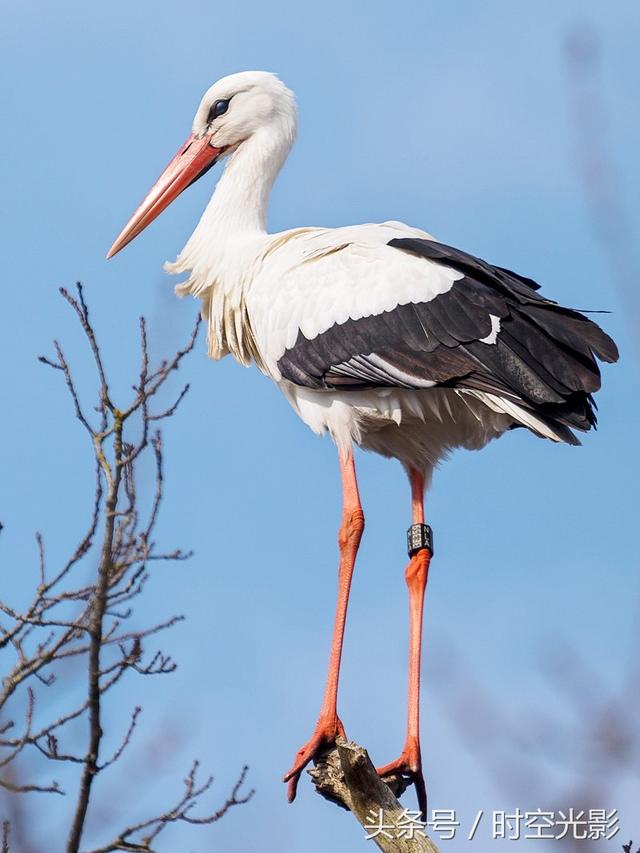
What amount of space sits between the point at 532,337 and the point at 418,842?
9.02ft

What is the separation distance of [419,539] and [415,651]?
69 cm

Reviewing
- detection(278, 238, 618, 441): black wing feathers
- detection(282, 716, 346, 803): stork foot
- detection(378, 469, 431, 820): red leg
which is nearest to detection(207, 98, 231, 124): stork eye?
detection(278, 238, 618, 441): black wing feathers

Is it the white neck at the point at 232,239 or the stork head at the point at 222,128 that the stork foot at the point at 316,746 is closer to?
the white neck at the point at 232,239

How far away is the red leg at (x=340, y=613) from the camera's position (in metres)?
7.17

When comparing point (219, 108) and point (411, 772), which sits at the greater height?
point (219, 108)

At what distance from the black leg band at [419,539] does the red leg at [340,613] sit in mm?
399

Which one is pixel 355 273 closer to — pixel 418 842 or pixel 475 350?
pixel 475 350

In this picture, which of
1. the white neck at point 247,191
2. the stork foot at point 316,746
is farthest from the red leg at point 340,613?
the white neck at point 247,191

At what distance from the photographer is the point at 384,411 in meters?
7.90

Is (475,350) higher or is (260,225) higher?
(260,225)

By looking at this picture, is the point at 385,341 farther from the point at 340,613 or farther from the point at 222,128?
the point at 222,128

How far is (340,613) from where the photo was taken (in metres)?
7.86

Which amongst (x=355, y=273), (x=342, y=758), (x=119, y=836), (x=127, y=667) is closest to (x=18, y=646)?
(x=127, y=667)

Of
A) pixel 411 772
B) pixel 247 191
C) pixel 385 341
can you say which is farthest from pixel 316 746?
pixel 247 191
